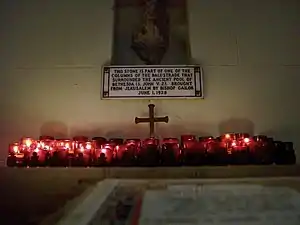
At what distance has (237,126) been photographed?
215 centimetres

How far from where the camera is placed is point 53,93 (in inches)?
86.7

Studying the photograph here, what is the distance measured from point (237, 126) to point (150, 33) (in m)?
0.67

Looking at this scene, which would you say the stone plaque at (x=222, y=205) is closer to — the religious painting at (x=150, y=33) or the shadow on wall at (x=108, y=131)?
the shadow on wall at (x=108, y=131)

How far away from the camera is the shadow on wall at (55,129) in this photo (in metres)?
2.13

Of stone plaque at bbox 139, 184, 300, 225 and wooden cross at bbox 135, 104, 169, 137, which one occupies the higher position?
wooden cross at bbox 135, 104, 169, 137

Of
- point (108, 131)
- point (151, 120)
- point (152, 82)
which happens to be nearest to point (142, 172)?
point (151, 120)

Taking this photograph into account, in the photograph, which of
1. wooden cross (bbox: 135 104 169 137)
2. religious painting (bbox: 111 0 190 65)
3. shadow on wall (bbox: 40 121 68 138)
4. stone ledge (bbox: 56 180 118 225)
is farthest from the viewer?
religious painting (bbox: 111 0 190 65)

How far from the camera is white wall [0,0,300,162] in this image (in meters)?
2.16

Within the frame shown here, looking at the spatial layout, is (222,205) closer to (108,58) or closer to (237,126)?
(237,126)

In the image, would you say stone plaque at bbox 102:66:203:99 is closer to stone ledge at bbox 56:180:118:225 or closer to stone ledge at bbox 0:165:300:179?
stone ledge at bbox 0:165:300:179

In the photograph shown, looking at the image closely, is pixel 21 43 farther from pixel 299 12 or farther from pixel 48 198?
pixel 299 12

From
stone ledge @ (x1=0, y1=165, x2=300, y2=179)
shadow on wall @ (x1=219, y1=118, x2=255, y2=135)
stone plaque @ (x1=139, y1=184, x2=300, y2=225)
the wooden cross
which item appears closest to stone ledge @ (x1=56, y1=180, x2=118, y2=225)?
stone plaque @ (x1=139, y1=184, x2=300, y2=225)

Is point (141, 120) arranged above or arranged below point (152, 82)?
below

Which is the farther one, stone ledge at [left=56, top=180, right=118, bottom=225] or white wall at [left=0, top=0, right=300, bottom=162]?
white wall at [left=0, top=0, right=300, bottom=162]
